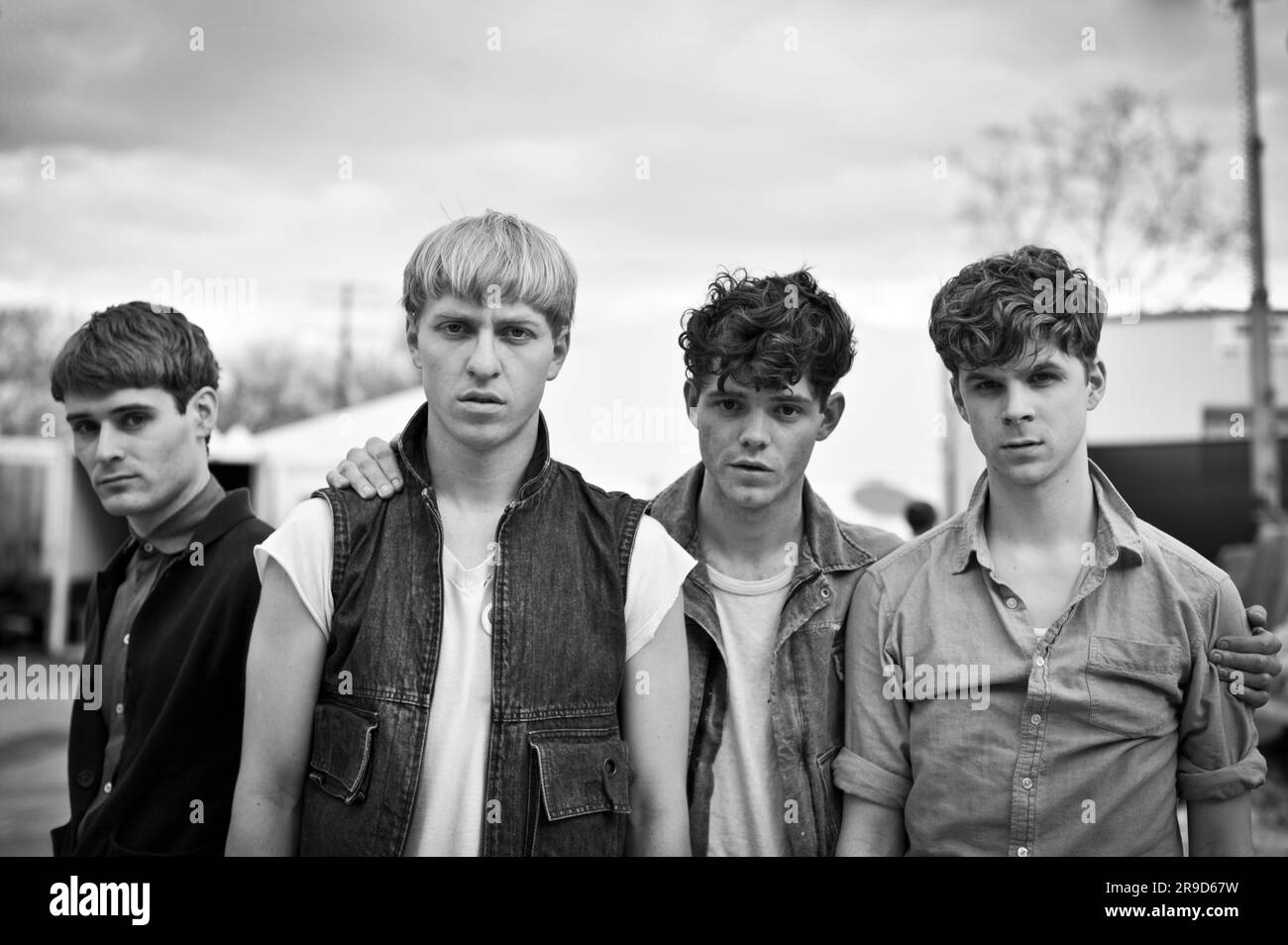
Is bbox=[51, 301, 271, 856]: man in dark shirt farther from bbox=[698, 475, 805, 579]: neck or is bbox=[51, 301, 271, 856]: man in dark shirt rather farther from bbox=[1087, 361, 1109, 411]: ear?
bbox=[1087, 361, 1109, 411]: ear

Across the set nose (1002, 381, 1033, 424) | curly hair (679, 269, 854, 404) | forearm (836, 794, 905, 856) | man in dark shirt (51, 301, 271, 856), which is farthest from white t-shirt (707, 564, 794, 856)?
man in dark shirt (51, 301, 271, 856)

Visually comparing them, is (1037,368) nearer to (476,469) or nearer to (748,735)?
(748,735)

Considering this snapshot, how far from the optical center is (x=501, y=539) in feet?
5.53

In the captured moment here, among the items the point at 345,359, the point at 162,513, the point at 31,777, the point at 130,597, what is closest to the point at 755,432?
Result: the point at 162,513

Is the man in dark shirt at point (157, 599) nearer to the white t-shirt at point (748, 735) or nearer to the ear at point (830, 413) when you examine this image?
the white t-shirt at point (748, 735)

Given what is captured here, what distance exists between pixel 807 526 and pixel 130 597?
4.38ft

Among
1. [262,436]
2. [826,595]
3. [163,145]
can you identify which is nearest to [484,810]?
[826,595]

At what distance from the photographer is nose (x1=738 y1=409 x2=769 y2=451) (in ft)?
6.07

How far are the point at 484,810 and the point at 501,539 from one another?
1.39 feet

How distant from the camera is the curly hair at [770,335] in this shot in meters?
1.89

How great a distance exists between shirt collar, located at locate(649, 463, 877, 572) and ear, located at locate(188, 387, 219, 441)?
2.97 feet

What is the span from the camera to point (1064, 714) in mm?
1717

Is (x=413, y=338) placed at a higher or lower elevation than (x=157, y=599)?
higher

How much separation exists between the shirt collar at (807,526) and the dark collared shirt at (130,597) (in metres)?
0.89
